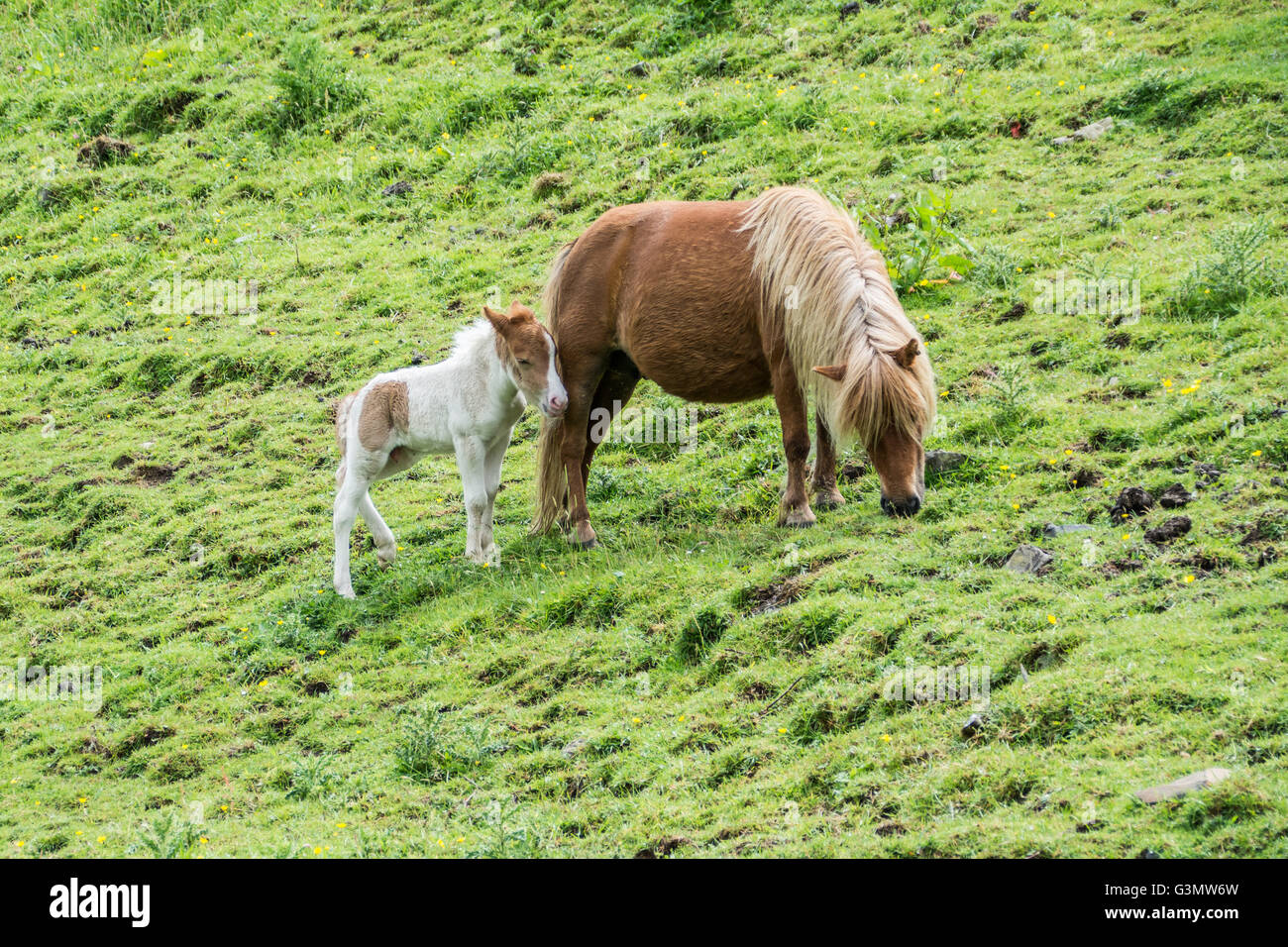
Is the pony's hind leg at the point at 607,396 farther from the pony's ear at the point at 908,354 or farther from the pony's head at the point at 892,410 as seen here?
the pony's ear at the point at 908,354

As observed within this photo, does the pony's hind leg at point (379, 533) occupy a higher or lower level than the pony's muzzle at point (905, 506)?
lower

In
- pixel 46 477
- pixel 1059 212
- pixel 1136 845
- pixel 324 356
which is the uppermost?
pixel 1059 212

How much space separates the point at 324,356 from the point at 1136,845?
1042 cm

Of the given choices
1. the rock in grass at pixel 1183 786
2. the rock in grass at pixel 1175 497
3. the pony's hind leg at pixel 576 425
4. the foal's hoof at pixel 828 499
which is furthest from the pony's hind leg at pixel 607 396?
the rock in grass at pixel 1183 786

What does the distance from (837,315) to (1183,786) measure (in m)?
4.01

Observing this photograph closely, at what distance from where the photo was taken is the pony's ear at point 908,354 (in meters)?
7.24

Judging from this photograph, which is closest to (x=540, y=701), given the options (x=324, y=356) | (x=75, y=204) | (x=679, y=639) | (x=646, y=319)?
(x=679, y=639)

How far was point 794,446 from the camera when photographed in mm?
8195

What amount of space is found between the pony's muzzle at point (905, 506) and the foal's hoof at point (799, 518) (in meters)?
0.73

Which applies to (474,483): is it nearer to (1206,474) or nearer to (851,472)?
(851,472)

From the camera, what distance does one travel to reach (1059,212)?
11.6 metres

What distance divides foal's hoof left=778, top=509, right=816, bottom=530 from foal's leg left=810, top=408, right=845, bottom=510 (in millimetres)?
385
